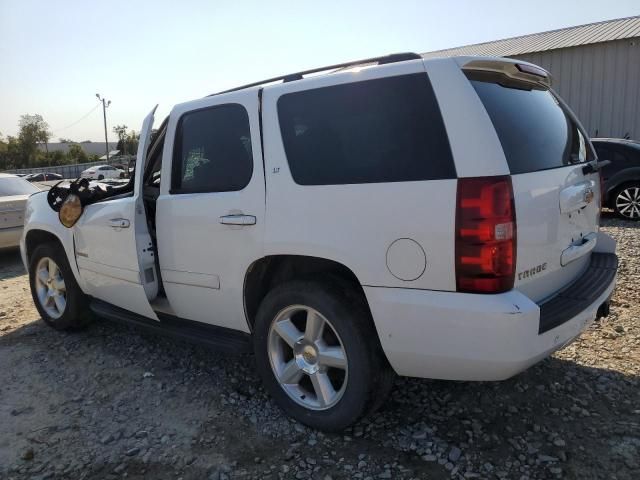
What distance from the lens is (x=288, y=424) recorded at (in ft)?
9.95

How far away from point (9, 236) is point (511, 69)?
7.56 metres

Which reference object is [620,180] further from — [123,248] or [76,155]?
[76,155]

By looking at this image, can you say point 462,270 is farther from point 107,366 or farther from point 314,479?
point 107,366

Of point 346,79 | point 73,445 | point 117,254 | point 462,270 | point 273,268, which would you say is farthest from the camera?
point 117,254

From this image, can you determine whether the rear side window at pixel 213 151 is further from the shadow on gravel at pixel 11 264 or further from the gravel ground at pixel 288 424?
the shadow on gravel at pixel 11 264

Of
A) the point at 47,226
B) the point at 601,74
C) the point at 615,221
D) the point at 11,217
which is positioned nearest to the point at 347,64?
the point at 47,226

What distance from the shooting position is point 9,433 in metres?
3.09

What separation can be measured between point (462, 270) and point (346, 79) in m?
1.18

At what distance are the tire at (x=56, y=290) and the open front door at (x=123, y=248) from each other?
47cm

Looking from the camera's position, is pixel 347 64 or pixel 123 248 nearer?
pixel 347 64

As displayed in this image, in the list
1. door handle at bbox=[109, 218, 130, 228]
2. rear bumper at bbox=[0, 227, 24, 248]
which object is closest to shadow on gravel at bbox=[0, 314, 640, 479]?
door handle at bbox=[109, 218, 130, 228]

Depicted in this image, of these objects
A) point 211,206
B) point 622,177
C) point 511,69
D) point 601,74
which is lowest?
point 622,177

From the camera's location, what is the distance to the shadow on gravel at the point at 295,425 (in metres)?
2.63

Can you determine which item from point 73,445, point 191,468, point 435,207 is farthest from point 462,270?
point 73,445
